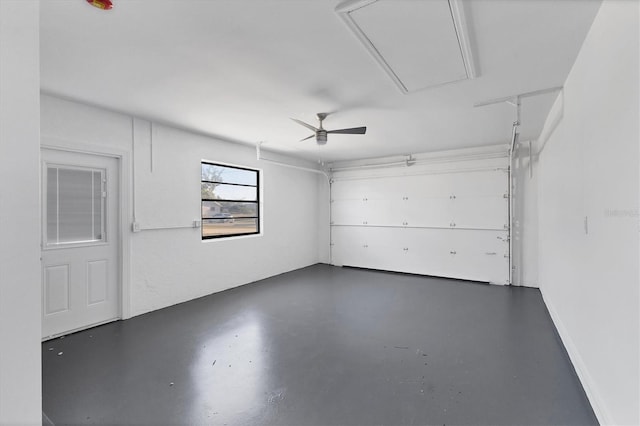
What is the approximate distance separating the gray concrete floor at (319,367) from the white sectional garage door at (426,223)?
4.61 ft

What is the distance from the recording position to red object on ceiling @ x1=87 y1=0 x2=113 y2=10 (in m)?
1.62

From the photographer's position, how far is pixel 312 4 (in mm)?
1674

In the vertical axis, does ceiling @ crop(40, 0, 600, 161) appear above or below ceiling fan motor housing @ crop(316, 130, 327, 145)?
above

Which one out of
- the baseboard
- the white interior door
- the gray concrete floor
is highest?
the white interior door

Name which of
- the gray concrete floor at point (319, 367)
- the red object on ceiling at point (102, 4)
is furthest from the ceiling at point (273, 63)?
the gray concrete floor at point (319, 367)

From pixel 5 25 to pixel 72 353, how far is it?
123 inches

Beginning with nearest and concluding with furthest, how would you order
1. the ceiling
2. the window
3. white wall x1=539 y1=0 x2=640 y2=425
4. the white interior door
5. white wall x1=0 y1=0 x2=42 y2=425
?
1. white wall x1=0 y1=0 x2=42 y2=425
2. white wall x1=539 y1=0 x2=640 y2=425
3. the ceiling
4. the white interior door
5. the window

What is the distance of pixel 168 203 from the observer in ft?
13.3

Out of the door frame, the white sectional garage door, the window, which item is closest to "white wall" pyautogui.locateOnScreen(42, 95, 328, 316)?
the door frame

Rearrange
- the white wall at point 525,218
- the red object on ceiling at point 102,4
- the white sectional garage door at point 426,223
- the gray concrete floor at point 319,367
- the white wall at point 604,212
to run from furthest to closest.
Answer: the white sectional garage door at point 426,223
the white wall at point 525,218
the gray concrete floor at point 319,367
the red object on ceiling at point 102,4
the white wall at point 604,212

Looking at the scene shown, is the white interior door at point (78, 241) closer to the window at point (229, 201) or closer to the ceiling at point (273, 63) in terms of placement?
the ceiling at point (273, 63)

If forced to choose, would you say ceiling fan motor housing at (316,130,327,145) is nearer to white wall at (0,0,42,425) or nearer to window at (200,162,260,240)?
window at (200,162,260,240)

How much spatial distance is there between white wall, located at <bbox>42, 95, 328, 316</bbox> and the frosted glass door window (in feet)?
0.96

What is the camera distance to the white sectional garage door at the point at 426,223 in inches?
208
